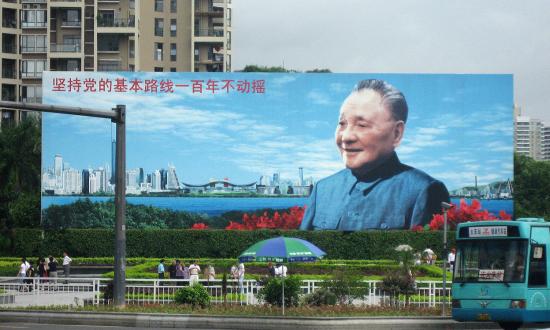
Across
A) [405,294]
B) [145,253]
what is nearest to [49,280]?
[405,294]

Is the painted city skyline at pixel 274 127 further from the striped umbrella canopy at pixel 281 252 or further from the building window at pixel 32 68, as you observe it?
the striped umbrella canopy at pixel 281 252

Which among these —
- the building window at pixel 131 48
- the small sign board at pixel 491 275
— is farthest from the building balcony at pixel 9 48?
the small sign board at pixel 491 275

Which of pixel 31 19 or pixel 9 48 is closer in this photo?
pixel 31 19

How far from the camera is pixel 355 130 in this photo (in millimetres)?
63812

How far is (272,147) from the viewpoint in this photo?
65000mm

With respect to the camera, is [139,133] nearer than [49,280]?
No

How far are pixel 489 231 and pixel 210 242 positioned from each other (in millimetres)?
37428

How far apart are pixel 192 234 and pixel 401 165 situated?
42.2 ft

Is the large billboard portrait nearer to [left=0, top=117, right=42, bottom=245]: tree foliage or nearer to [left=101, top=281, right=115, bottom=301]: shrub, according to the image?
[left=0, top=117, right=42, bottom=245]: tree foliage

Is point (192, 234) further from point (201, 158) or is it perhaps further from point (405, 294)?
point (405, 294)

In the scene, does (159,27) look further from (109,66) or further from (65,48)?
(65,48)

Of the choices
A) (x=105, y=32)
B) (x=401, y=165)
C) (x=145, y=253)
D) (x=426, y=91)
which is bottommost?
(x=145, y=253)

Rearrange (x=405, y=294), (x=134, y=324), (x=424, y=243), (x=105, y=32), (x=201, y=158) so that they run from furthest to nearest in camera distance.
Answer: (x=105, y=32)
(x=201, y=158)
(x=424, y=243)
(x=405, y=294)
(x=134, y=324)

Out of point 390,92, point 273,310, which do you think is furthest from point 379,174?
point 273,310
